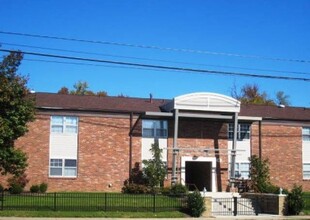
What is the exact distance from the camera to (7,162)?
97.8ft

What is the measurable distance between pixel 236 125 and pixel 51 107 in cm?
1398

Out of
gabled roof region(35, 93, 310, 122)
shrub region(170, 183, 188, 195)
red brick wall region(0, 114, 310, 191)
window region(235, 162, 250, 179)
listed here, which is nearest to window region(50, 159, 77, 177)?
red brick wall region(0, 114, 310, 191)

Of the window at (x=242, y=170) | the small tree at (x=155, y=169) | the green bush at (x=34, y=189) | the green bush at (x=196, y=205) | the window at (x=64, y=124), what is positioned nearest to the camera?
the green bush at (x=196, y=205)

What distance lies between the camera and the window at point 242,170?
42906mm

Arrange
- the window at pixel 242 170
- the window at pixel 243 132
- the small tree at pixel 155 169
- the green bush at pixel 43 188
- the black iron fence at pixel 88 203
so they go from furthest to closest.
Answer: the window at pixel 243 132
the window at pixel 242 170
the small tree at pixel 155 169
the green bush at pixel 43 188
the black iron fence at pixel 88 203

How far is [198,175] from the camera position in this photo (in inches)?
1738

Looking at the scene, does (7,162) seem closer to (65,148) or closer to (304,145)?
(65,148)

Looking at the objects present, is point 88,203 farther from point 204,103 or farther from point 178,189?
point 204,103

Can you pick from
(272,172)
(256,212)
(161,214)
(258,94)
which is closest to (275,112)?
(272,172)

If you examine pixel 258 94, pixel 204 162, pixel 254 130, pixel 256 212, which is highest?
pixel 258 94

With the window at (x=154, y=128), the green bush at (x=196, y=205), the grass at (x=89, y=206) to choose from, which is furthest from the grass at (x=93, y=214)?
the window at (x=154, y=128)

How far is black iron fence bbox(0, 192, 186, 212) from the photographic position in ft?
88.2

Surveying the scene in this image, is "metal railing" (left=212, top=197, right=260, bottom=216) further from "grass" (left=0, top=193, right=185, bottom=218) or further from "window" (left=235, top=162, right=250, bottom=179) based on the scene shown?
"window" (left=235, top=162, right=250, bottom=179)

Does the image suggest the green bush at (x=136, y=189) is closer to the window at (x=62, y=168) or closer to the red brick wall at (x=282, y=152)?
the window at (x=62, y=168)
